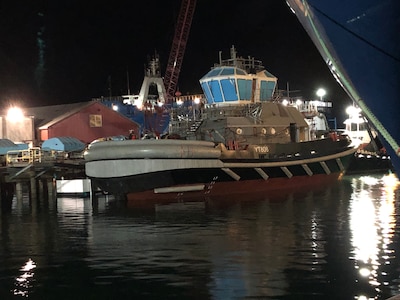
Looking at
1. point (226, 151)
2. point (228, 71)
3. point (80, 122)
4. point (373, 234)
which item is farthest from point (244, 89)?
point (373, 234)

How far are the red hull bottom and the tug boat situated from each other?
0.16 ft

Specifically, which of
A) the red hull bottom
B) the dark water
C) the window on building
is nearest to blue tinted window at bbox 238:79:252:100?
the red hull bottom

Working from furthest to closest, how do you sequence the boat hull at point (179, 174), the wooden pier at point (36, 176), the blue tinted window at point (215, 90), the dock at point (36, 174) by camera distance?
1. the blue tinted window at point (215, 90)
2. the dock at point (36, 174)
3. the wooden pier at point (36, 176)
4. the boat hull at point (179, 174)

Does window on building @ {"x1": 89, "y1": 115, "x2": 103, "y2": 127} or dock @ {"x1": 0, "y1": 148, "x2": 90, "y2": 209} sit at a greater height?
window on building @ {"x1": 89, "y1": 115, "x2": 103, "y2": 127}

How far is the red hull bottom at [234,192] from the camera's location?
23.8m

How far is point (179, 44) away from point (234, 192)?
51184 millimetres

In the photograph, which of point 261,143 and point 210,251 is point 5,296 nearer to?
point 210,251

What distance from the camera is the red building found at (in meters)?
40.2

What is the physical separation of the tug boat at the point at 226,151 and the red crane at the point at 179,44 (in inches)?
1622

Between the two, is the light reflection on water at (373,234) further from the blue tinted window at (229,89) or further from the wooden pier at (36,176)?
the wooden pier at (36,176)

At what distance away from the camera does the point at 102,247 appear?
13594 millimetres

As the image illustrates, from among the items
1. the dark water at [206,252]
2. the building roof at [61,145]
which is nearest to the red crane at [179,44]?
the building roof at [61,145]

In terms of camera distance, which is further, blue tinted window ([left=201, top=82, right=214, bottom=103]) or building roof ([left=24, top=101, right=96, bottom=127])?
building roof ([left=24, top=101, right=96, bottom=127])

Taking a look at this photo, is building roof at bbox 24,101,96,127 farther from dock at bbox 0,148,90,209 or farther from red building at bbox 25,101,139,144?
dock at bbox 0,148,90,209
